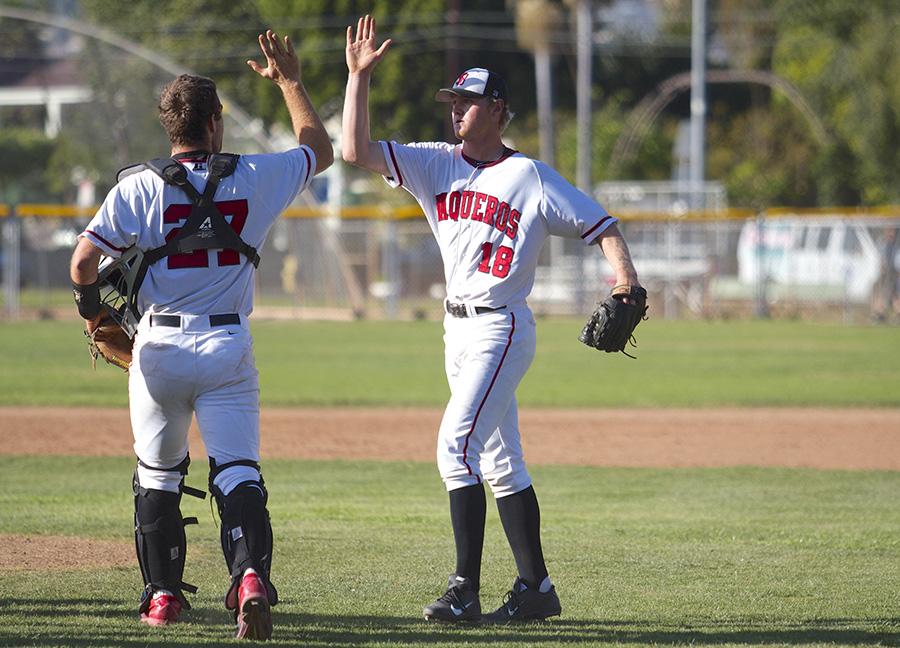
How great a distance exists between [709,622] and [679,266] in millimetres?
23515

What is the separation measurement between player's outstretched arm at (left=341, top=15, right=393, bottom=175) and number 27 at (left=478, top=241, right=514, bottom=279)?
0.52 m

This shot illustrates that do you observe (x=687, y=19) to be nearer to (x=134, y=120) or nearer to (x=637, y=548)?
(x=134, y=120)

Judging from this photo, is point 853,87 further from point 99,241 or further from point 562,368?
point 99,241

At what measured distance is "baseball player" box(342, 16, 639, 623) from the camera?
493cm

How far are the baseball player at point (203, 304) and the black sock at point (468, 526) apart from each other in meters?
0.74

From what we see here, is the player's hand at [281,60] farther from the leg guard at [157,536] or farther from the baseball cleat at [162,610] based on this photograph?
the baseball cleat at [162,610]

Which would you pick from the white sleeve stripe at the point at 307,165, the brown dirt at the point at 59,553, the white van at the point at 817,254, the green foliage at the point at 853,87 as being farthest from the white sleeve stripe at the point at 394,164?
the green foliage at the point at 853,87

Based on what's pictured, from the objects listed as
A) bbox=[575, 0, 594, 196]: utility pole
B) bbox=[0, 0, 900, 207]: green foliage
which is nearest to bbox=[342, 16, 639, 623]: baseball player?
bbox=[0, 0, 900, 207]: green foliage

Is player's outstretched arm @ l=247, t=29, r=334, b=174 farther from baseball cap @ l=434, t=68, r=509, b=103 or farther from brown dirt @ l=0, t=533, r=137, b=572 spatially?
brown dirt @ l=0, t=533, r=137, b=572

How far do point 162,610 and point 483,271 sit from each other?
1.70 meters

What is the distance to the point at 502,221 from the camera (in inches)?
195

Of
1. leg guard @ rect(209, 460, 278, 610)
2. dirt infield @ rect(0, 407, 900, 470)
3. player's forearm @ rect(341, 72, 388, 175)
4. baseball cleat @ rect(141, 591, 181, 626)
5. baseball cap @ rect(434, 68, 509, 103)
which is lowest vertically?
dirt infield @ rect(0, 407, 900, 470)

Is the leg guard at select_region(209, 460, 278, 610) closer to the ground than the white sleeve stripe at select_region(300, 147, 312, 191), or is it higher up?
closer to the ground

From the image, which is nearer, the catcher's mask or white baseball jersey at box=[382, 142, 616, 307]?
the catcher's mask
